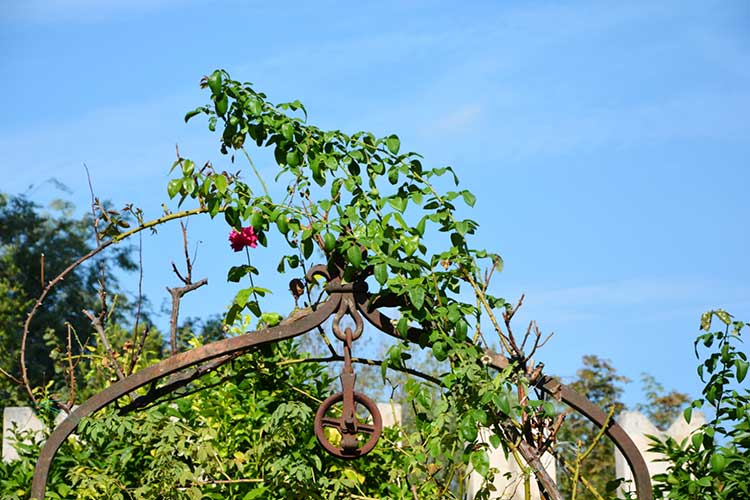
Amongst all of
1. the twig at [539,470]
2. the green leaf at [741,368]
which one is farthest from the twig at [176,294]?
the green leaf at [741,368]

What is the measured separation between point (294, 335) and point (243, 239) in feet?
1.48

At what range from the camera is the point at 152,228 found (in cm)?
325

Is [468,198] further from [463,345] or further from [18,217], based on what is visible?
[18,217]

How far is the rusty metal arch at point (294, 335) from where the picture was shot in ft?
9.24

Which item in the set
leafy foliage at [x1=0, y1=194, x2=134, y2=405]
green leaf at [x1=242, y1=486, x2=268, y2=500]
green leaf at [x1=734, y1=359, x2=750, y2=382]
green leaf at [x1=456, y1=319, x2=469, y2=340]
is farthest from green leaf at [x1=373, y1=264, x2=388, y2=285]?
leafy foliage at [x1=0, y1=194, x2=134, y2=405]

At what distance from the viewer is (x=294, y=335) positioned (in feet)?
9.37

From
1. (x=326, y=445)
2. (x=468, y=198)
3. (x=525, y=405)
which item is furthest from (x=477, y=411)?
(x=468, y=198)

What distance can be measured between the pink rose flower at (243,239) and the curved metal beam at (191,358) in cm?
39

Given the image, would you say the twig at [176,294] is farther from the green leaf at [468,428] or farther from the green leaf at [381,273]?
the green leaf at [468,428]

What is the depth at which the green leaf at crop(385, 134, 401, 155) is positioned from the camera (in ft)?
9.98

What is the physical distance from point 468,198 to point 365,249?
1.23ft

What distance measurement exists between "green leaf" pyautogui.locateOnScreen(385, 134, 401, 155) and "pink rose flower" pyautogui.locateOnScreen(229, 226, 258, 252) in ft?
1.77

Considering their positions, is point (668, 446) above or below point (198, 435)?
above

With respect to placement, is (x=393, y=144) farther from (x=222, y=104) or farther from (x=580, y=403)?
(x=580, y=403)
